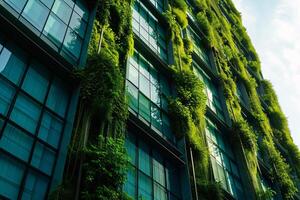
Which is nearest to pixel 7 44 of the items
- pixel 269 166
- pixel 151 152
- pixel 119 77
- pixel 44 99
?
pixel 44 99

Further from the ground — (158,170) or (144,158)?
(144,158)

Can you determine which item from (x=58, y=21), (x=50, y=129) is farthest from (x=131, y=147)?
(x=58, y=21)

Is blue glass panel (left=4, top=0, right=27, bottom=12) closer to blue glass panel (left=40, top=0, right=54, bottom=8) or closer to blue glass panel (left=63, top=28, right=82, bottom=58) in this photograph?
blue glass panel (left=40, top=0, right=54, bottom=8)

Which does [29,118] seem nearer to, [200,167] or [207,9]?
[200,167]

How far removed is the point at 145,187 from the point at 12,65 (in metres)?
5.77

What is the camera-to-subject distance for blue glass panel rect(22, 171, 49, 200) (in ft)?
31.1

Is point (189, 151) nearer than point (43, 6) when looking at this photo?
No

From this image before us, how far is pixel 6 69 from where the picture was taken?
1091 cm

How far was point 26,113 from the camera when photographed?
423 inches

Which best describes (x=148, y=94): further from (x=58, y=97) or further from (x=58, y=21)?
(x=58, y=97)

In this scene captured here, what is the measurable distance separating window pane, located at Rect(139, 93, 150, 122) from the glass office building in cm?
326

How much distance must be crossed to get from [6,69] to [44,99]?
4.64 ft

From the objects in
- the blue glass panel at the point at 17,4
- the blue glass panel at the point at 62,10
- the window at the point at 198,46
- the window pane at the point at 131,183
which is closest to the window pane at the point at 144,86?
the blue glass panel at the point at 62,10

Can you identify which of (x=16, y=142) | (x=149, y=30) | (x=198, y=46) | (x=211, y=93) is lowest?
(x=16, y=142)
